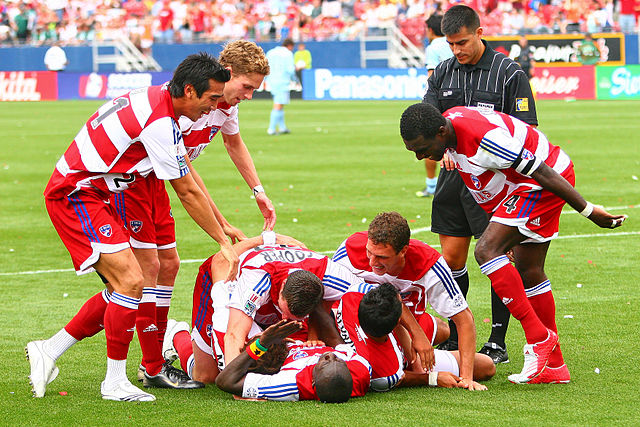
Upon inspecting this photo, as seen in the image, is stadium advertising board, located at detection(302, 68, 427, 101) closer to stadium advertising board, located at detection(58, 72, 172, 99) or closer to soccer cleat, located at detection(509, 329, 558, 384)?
stadium advertising board, located at detection(58, 72, 172, 99)

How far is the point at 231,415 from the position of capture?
5.45m

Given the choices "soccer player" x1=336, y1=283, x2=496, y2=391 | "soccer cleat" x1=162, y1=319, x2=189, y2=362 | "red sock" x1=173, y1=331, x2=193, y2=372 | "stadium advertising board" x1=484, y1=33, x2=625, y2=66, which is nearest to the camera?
"soccer player" x1=336, y1=283, x2=496, y2=391

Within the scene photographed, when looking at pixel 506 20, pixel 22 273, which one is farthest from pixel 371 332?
pixel 506 20

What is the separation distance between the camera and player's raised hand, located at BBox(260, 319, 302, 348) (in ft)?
18.7

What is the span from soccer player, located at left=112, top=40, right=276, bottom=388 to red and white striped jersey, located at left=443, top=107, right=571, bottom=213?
4.71 feet

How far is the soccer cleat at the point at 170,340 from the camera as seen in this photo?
6812mm

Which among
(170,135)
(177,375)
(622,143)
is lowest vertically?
(622,143)

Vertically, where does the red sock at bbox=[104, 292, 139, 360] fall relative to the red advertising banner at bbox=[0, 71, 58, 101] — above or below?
above

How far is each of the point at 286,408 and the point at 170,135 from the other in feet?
5.55

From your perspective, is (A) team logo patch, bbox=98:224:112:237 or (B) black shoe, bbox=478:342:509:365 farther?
(B) black shoe, bbox=478:342:509:365

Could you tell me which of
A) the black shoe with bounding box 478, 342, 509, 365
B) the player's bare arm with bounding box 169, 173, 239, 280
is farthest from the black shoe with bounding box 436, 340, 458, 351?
the player's bare arm with bounding box 169, 173, 239, 280

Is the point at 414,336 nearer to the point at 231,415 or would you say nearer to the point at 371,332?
the point at 371,332

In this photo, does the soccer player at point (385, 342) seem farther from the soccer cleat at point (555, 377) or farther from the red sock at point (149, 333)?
the red sock at point (149, 333)

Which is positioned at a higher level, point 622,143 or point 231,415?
point 231,415
